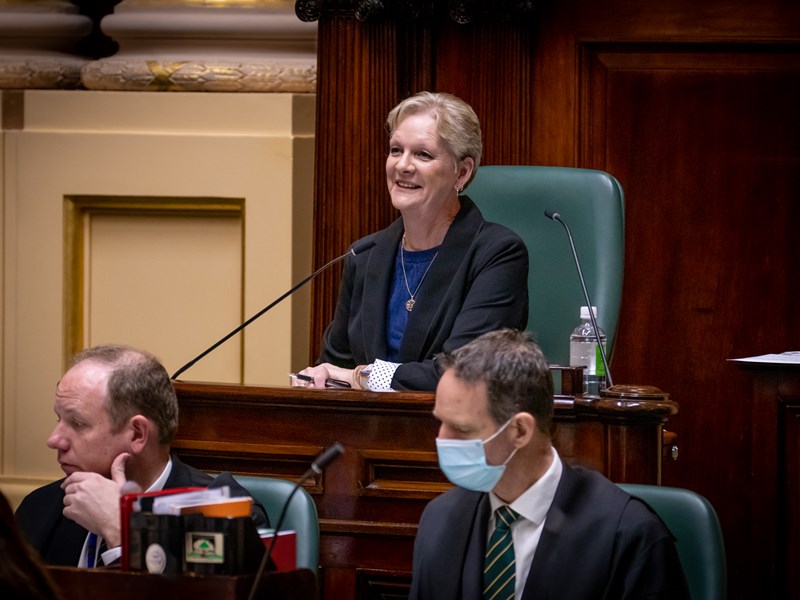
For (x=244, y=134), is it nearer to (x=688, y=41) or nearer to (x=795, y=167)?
(x=688, y=41)

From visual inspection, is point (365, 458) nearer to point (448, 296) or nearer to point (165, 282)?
point (448, 296)

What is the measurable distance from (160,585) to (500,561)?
66 centimetres

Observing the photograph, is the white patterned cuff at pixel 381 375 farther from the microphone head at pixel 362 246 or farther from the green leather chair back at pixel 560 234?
the green leather chair back at pixel 560 234

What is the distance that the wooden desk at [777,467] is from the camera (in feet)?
10.5

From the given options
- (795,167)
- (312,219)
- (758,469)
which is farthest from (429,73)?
(758,469)

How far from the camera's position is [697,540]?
2.19 meters

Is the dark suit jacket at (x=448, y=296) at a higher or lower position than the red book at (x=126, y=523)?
higher

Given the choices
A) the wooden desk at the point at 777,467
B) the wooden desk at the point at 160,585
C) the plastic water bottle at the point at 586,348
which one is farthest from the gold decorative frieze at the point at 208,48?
the wooden desk at the point at 160,585

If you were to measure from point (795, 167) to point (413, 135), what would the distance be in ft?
4.88

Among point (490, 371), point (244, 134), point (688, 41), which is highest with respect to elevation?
point (688, 41)

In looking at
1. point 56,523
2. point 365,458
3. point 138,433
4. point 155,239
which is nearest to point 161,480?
point 138,433

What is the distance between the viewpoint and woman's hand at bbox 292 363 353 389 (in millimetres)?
3309

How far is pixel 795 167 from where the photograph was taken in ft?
14.5

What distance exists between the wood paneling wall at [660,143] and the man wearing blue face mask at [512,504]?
6.94 feet
